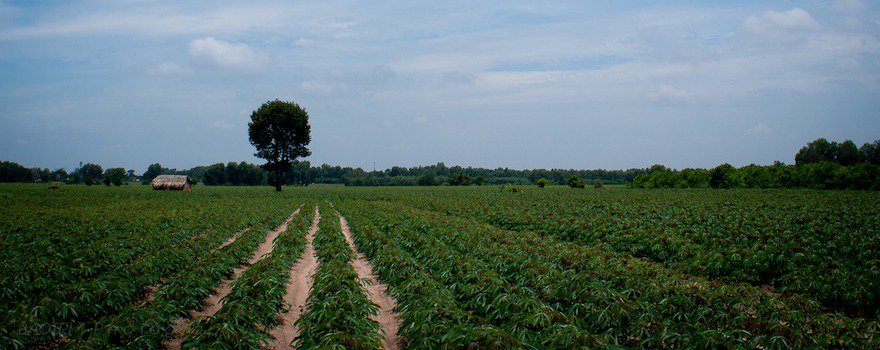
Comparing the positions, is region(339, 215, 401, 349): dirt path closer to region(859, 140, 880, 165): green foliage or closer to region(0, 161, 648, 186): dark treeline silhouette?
region(0, 161, 648, 186): dark treeline silhouette

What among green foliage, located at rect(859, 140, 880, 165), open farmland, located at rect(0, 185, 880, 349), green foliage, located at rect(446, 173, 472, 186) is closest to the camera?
open farmland, located at rect(0, 185, 880, 349)

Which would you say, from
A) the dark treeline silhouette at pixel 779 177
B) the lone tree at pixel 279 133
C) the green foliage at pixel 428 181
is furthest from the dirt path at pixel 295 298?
the green foliage at pixel 428 181

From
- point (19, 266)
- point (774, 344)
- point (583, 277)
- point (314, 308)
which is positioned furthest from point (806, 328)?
point (19, 266)

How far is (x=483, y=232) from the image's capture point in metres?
14.4

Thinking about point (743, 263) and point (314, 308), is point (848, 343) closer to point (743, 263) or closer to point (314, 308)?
point (743, 263)

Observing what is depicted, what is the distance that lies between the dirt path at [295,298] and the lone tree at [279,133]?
41150mm

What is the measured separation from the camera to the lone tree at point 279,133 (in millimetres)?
52594

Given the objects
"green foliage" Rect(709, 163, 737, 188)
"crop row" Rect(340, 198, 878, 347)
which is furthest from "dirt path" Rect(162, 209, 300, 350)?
"green foliage" Rect(709, 163, 737, 188)

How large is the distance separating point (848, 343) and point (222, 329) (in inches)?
295

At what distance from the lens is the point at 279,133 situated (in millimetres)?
53125

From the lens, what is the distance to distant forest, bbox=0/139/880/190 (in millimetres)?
49469

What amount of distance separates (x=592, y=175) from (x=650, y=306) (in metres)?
132

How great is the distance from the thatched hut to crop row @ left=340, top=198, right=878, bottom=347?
53.5m

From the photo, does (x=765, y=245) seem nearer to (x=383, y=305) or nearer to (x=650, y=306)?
(x=650, y=306)
